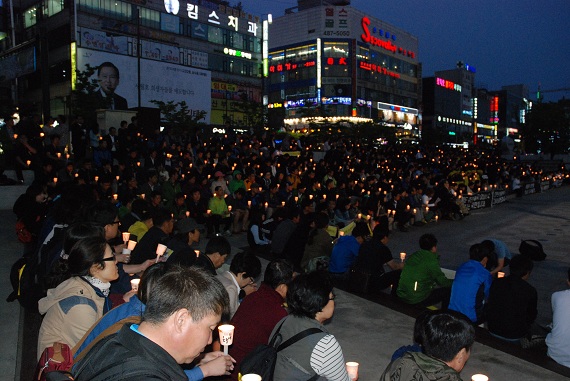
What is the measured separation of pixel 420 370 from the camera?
118 inches

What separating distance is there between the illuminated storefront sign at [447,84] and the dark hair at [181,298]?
362 feet

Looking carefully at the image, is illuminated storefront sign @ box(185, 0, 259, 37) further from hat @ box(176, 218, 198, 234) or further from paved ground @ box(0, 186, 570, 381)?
hat @ box(176, 218, 198, 234)

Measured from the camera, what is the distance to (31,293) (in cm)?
496

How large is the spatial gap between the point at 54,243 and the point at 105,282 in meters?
1.92

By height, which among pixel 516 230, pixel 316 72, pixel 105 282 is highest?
pixel 316 72

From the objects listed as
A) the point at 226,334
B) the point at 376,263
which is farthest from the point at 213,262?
the point at 376,263

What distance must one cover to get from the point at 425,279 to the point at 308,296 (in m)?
4.22

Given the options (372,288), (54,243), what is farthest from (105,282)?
(372,288)

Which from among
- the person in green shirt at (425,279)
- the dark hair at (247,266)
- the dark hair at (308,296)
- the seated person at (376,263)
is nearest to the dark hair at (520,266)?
the person in green shirt at (425,279)

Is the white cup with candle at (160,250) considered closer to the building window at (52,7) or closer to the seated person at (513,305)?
the seated person at (513,305)

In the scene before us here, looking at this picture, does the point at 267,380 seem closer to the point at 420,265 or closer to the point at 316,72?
the point at 420,265

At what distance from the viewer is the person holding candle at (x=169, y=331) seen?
1892 mm

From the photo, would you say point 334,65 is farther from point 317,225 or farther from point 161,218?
point 161,218

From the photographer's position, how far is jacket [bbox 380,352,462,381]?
9.69 feet
